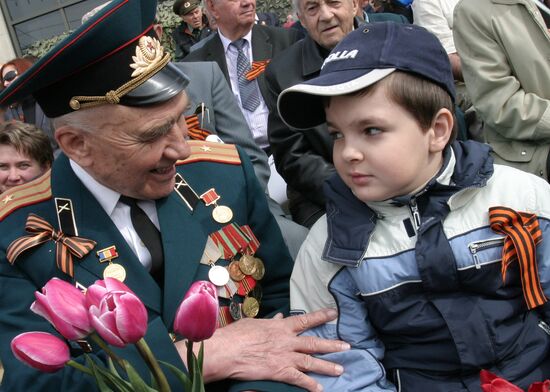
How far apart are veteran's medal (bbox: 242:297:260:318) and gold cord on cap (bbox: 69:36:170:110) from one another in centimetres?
75

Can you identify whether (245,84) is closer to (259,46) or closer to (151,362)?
(259,46)

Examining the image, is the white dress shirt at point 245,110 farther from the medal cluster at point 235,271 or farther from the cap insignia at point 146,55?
the cap insignia at point 146,55

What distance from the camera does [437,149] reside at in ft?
5.16

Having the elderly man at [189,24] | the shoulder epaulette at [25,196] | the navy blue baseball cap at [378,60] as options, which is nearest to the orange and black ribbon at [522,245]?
the navy blue baseball cap at [378,60]

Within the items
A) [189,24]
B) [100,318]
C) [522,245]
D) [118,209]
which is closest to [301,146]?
[118,209]

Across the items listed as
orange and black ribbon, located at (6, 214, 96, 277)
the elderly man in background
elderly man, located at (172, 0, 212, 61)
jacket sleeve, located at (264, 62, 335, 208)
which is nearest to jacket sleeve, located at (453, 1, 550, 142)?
the elderly man in background

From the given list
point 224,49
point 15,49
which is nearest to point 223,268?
point 224,49

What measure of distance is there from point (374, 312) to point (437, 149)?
1.59 feet

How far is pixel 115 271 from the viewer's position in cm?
164

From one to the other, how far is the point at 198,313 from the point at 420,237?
2.52 ft

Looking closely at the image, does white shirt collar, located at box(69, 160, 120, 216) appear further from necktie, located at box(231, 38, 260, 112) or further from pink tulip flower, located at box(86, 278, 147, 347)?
necktie, located at box(231, 38, 260, 112)

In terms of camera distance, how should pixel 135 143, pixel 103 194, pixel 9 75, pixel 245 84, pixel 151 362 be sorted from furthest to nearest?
1. pixel 9 75
2. pixel 245 84
3. pixel 103 194
4. pixel 135 143
5. pixel 151 362

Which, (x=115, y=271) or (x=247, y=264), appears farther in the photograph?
(x=247, y=264)

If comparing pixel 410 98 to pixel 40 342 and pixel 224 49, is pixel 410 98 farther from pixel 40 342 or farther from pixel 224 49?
pixel 224 49
